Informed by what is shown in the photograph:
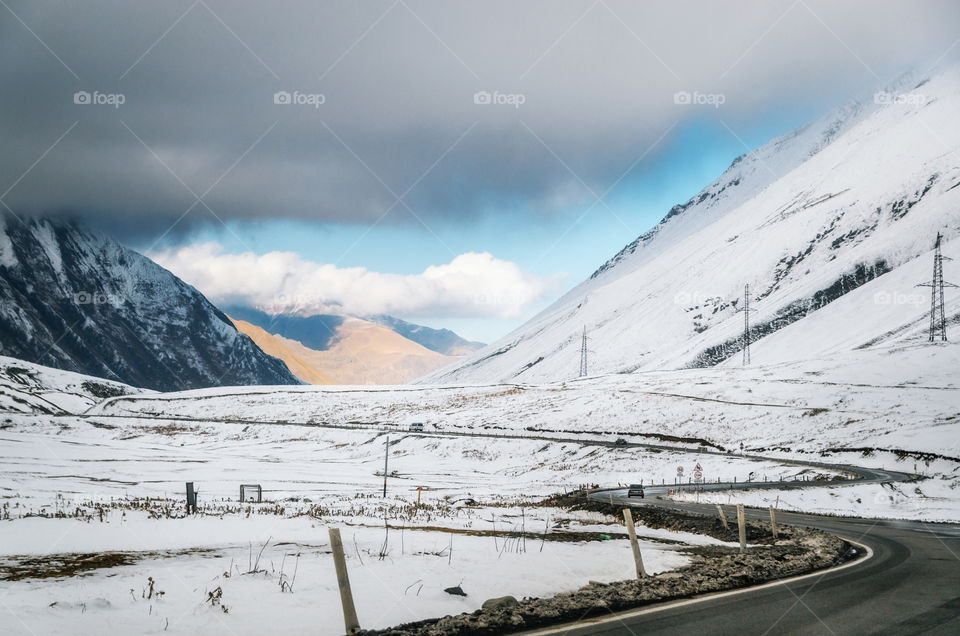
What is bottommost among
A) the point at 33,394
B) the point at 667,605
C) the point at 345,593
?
the point at 667,605

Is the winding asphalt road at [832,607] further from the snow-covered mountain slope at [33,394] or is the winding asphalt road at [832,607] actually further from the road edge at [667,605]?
the snow-covered mountain slope at [33,394]

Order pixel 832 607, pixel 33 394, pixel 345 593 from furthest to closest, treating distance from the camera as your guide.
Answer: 1. pixel 33 394
2. pixel 832 607
3. pixel 345 593

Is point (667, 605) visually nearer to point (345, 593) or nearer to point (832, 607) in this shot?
point (832, 607)

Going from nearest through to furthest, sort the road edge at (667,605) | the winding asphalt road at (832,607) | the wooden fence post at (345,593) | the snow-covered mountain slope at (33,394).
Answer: the wooden fence post at (345,593) → the road edge at (667,605) → the winding asphalt road at (832,607) → the snow-covered mountain slope at (33,394)

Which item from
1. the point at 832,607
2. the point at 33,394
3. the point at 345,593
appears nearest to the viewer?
the point at 345,593

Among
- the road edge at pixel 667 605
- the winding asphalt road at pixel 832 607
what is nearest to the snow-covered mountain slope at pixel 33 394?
the road edge at pixel 667 605

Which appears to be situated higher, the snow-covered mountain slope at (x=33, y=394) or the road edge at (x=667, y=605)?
the snow-covered mountain slope at (x=33, y=394)

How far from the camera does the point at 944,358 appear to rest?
112 m

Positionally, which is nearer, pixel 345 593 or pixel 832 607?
pixel 345 593

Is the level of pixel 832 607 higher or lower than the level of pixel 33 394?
lower

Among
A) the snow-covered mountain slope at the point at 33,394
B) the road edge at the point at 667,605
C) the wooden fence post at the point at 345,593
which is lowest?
the road edge at the point at 667,605

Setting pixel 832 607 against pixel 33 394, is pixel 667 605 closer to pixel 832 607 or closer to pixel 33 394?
pixel 832 607

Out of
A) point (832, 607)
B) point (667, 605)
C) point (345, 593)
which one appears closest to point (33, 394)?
point (345, 593)

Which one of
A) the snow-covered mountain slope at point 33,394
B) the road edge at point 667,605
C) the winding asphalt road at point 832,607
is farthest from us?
the snow-covered mountain slope at point 33,394
